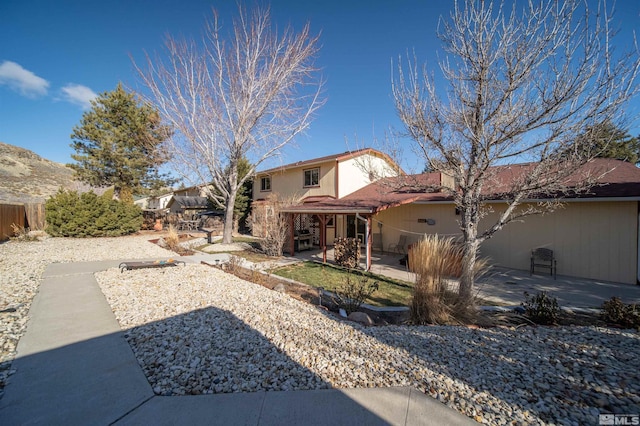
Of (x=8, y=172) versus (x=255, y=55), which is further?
(x=8, y=172)

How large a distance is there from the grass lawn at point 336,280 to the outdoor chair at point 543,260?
4.72 m

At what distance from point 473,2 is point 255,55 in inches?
477

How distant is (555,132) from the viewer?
4789mm

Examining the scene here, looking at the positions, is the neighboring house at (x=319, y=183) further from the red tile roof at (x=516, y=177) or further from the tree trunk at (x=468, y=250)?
the tree trunk at (x=468, y=250)

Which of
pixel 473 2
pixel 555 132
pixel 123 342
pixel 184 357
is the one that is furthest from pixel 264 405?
pixel 473 2

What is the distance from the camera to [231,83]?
1435 centimetres

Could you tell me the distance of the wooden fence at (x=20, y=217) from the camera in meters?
13.2

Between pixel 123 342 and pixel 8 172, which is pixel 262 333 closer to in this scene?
pixel 123 342

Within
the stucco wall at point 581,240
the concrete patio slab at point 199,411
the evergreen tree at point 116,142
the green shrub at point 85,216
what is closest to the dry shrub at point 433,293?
the concrete patio slab at point 199,411

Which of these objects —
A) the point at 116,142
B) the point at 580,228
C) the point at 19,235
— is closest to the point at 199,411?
the point at 580,228

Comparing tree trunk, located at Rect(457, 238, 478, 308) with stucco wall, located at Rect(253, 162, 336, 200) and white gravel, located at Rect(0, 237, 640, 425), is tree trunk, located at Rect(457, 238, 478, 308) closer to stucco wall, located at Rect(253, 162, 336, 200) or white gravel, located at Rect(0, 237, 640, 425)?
white gravel, located at Rect(0, 237, 640, 425)

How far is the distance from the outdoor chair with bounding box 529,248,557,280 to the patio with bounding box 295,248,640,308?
27 centimetres

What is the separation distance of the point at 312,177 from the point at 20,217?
56.0 ft

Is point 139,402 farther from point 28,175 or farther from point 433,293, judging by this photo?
point 28,175
